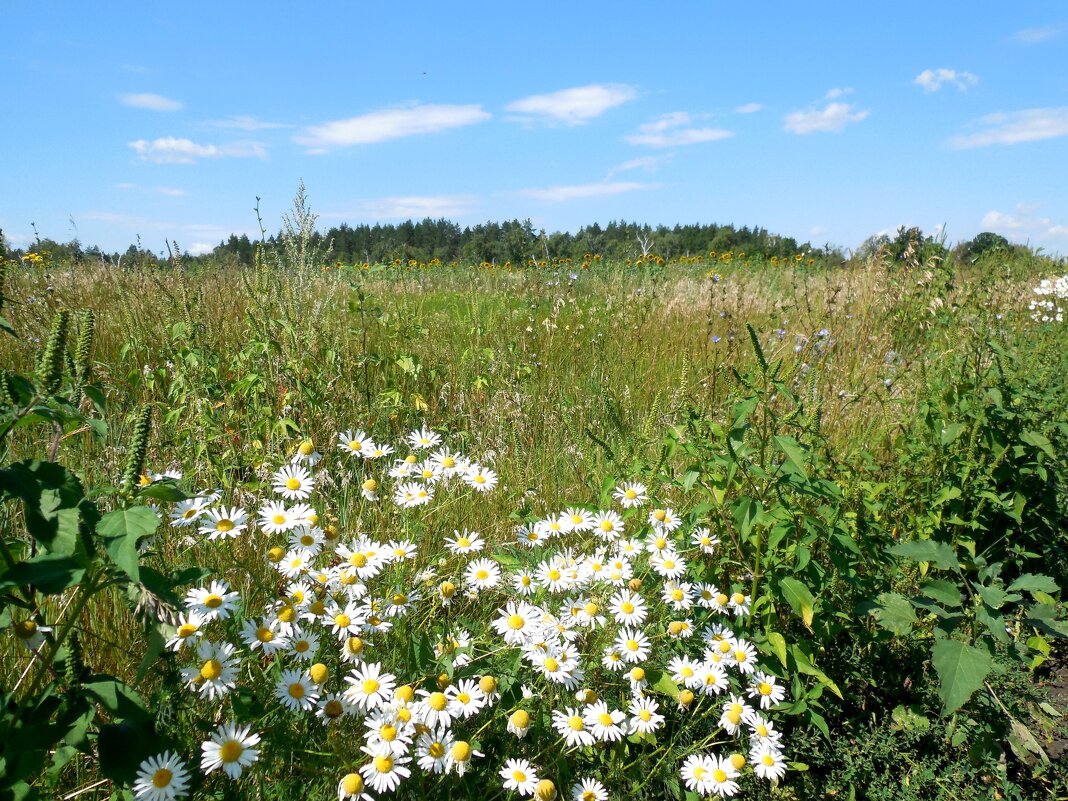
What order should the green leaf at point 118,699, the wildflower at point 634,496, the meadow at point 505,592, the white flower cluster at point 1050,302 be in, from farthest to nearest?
the white flower cluster at point 1050,302
the wildflower at point 634,496
the meadow at point 505,592
the green leaf at point 118,699

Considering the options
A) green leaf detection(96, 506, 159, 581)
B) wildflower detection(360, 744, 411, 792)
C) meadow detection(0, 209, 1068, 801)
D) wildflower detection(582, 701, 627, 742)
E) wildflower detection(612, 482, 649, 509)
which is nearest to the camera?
green leaf detection(96, 506, 159, 581)

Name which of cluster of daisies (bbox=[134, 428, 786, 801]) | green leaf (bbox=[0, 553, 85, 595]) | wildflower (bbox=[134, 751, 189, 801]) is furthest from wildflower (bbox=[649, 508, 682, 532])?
green leaf (bbox=[0, 553, 85, 595])

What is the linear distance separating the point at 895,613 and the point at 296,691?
58.0 inches

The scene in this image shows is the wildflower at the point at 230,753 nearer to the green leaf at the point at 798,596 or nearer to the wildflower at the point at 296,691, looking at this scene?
the wildflower at the point at 296,691

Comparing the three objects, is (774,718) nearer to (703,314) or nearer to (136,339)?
(136,339)

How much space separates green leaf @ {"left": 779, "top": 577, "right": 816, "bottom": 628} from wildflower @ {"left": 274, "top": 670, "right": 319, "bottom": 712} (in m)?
1.19

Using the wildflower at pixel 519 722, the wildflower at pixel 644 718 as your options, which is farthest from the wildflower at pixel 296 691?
the wildflower at pixel 644 718

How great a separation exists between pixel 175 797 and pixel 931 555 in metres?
1.74

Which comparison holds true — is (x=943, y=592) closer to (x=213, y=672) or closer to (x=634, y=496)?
(x=634, y=496)

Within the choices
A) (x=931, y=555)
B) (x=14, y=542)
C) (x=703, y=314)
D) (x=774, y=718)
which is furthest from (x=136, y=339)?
(x=703, y=314)

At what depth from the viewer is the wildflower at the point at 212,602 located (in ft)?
4.28

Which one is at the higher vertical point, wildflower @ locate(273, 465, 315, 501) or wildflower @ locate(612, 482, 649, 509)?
wildflower @ locate(273, 465, 315, 501)

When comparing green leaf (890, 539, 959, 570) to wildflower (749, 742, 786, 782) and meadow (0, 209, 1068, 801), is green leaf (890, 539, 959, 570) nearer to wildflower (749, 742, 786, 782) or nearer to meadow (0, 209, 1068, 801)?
meadow (0, 209, 1068, 801)

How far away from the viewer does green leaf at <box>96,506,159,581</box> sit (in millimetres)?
874
